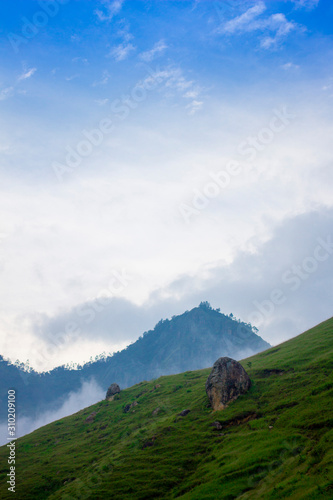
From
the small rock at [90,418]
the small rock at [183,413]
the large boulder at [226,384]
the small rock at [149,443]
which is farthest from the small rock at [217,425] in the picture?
the small rock at [90,418]

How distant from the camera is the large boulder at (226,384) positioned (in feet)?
187

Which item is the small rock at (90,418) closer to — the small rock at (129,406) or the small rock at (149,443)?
the small rock at (129,406)

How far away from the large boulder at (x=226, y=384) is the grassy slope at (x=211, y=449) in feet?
5.85

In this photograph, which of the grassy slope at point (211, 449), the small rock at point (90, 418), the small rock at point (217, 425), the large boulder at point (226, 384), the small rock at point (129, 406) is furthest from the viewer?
the small rock at point (90, 418)

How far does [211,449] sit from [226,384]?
15.4 meters

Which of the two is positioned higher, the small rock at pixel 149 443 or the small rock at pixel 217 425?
the small rock at pixel 149 443

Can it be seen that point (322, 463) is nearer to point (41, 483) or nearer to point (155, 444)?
point (155, 444)

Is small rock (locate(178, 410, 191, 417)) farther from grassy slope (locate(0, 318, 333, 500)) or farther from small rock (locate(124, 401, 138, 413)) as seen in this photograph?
small rock (locate(124, 401, 138, 413))

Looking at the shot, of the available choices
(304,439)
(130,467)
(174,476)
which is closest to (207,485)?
(174,476)

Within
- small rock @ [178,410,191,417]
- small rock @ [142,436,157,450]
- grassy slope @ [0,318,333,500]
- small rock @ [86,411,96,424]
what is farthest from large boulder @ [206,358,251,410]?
small rock @ [86,411,96,424]

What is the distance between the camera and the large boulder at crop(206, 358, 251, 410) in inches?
2248

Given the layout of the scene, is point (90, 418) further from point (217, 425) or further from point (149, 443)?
point (217, 425)

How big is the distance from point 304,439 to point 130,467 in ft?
86.1

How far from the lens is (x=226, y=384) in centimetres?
5841
